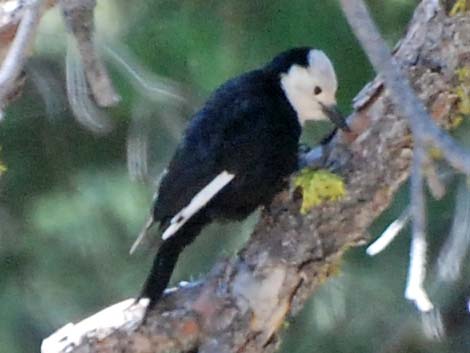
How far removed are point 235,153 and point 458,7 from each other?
320 mm

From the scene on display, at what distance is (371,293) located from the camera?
2.22 meters

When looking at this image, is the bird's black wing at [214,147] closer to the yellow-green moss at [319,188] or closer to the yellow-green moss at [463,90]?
the yellow-green moss at [319,188]

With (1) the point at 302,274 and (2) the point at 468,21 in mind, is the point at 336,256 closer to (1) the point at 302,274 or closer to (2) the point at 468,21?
(1) the point at 302,274

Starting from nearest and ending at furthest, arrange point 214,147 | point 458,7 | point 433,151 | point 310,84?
point 433,151 < point 458,7 < point 214,147 < point 310,84

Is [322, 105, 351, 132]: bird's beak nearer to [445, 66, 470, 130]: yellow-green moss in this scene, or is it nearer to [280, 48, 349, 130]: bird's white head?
[280, 48, 349, 130]: bird's white head

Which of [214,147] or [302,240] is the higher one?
[214,147]

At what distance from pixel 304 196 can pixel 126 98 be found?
0.57 meters

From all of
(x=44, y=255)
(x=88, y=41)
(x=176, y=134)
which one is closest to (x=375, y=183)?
(x=88, y=41)

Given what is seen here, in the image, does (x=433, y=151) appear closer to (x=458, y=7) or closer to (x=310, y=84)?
(x=458, y=7)

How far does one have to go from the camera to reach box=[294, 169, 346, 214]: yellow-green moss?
143cm

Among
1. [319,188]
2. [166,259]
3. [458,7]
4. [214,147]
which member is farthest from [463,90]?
[166,259]

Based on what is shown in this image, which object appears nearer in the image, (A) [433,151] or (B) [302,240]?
(A) [433,151]

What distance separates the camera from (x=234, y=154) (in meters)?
1.52

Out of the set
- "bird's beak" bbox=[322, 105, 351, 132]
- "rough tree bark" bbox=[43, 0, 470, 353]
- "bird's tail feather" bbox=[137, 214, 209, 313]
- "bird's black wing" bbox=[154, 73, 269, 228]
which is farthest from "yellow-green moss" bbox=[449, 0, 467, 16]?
"bird's tail feather" bbox=[137, 214, 209, 313]
